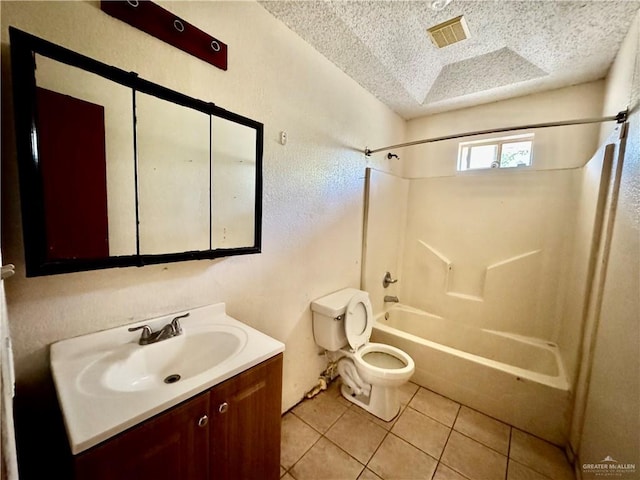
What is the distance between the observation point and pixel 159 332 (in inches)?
41.5

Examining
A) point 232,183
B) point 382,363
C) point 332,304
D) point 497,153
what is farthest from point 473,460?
point 497,153

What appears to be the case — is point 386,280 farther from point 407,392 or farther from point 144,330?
point 144,330

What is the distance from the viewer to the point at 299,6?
1.35 metres

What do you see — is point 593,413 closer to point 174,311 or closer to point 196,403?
point 196,403

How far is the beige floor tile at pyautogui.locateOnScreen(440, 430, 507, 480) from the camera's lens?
1.39 metres

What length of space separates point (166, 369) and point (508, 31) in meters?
2.67

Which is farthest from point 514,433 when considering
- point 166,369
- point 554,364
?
point 166,369

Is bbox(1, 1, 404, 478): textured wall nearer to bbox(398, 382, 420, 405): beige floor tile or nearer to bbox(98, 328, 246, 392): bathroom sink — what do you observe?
bbox(98, 328, 246, 392): bathroom sink

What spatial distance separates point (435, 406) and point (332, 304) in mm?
1122

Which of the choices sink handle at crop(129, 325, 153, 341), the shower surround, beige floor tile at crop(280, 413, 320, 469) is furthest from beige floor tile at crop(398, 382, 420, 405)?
sink handle at crop(129, 325, 153, 341)

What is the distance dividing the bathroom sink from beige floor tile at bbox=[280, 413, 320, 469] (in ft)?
2.74

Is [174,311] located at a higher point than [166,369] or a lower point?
higher

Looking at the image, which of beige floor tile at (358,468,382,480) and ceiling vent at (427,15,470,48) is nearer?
beige floor tile at (358,468,382,480)

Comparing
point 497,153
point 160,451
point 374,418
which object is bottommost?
point 374,418
